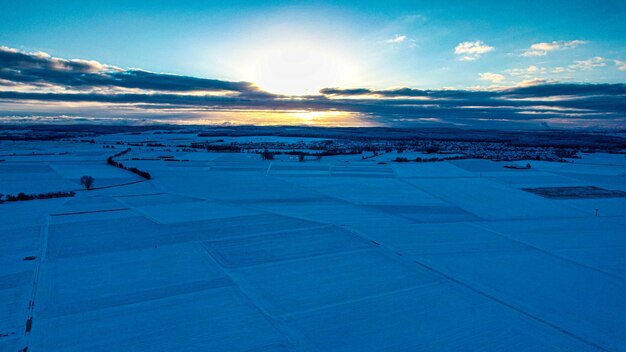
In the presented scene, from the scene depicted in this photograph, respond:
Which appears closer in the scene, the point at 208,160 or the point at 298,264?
the point at 298,264

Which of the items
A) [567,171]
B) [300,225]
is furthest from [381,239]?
[567,171]

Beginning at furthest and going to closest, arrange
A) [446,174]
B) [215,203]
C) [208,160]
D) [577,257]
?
[208,160] < [446,174] < [215,203] < [577,257]

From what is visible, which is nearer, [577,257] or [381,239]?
[577,257]

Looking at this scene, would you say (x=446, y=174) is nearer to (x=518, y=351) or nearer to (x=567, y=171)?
(x=567, y=171)

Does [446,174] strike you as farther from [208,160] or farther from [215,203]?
[208,160]

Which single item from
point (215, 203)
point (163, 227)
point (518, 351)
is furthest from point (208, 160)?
point (518, 351)

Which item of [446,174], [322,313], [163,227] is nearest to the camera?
[322,313]
